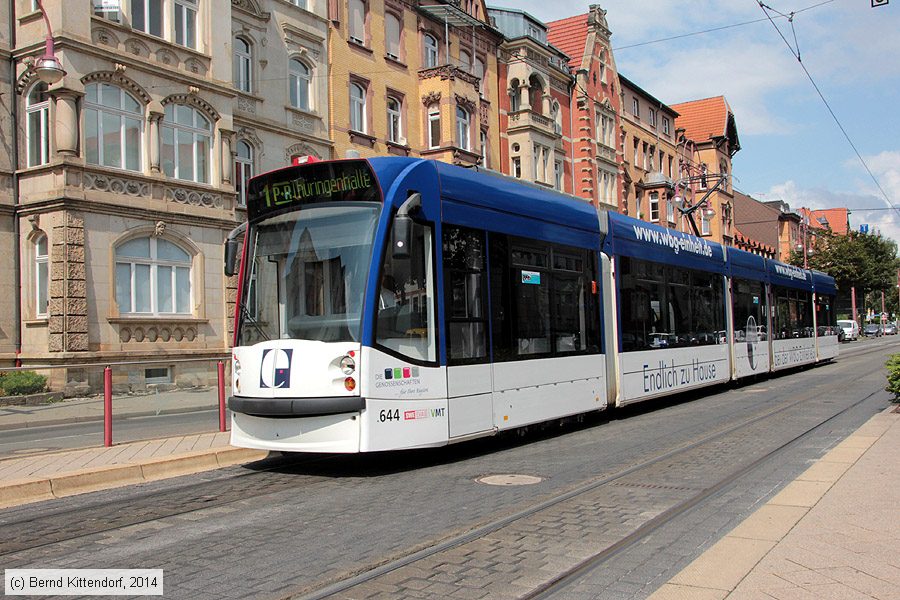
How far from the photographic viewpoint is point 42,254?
2145cm

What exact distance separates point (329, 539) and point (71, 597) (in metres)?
1.82

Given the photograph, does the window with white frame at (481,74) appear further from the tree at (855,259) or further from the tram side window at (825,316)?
the tree at (855,259)

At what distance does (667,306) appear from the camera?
15227 millimetres

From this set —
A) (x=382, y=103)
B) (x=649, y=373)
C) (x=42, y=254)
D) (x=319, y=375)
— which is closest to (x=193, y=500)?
(x=319, y=375)

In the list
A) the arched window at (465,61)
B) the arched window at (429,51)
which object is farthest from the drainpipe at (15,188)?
the arched window at (465,61)

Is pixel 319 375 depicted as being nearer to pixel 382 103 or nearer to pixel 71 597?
pixel 71 597

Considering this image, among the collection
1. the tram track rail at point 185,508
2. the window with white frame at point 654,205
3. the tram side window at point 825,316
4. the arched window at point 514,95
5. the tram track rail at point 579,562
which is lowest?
the tram track rail at point 579,562

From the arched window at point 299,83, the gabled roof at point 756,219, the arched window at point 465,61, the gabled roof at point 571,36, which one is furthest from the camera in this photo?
the gabled roof at point 756,219

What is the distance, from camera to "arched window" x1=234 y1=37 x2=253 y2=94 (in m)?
26.3

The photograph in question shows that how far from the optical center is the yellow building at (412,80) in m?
29.7

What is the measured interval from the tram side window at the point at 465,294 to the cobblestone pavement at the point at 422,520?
4.42ft

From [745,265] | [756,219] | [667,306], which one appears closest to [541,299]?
[667,306]

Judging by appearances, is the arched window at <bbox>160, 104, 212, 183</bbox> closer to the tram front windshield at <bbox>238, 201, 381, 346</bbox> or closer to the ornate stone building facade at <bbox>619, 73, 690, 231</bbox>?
the tram front windshield at <bbox>238, 201, 381, 346</bbox>

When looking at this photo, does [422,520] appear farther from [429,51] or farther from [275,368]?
[429,51]
